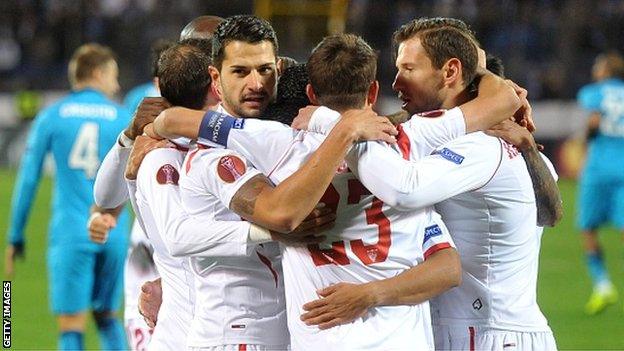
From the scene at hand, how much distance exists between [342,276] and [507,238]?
802mm

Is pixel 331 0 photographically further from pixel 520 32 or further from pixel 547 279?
pixel 547 279

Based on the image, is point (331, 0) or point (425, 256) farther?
point (331, 0)

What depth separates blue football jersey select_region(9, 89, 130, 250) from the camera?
8.11m

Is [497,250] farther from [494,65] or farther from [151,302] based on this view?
[151,302]

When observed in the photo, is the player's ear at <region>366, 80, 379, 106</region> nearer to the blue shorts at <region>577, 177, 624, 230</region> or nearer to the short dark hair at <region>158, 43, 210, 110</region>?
the short dark hair at <region>158, 43, 210, 110</region>

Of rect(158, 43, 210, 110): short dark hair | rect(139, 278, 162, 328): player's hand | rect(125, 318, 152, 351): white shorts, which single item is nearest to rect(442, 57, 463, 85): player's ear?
rect(158, 43, 210, 110): short dark hair

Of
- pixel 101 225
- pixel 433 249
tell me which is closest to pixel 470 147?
pixel 433 249

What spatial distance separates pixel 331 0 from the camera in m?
24.6

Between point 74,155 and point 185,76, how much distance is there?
3987 mm

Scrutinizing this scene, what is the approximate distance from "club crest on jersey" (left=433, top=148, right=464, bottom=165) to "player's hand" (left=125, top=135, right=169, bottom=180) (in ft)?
3.51

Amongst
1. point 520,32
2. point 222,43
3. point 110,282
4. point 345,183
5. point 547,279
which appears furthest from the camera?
point 520,32

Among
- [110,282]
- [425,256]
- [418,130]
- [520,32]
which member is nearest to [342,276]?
[425,256]

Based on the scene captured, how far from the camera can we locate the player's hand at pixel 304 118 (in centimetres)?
374

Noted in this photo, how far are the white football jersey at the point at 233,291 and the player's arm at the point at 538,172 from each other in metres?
0.94
